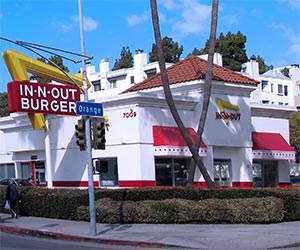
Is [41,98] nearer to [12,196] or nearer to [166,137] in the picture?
[12,196]

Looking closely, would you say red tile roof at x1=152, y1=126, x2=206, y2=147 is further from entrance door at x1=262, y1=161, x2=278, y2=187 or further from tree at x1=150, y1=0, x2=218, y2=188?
entrance door at x1=262, y1=161, x2=278, y2=187

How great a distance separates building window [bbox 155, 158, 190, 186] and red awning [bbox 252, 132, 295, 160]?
4858 millimetres

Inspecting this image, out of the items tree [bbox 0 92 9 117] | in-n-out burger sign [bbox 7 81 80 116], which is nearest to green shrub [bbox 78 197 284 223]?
in-n-out burger sign [bbox 7 81 80 116]

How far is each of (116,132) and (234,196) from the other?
8.61m

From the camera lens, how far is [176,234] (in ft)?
58.3

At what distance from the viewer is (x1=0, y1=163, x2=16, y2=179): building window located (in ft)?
119

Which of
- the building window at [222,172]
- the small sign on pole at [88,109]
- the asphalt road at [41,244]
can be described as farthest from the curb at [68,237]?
the building window at [222,172]

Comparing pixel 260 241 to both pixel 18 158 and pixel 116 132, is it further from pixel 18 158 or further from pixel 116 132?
pixel 18 158

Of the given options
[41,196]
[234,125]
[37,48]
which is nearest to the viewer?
[37,48]

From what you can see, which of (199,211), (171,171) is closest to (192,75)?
(171,171)

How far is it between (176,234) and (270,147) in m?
17.0

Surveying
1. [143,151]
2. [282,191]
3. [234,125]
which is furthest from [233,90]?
[282,191]

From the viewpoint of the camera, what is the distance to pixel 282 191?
21875 millimetres

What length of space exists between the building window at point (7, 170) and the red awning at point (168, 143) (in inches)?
487
